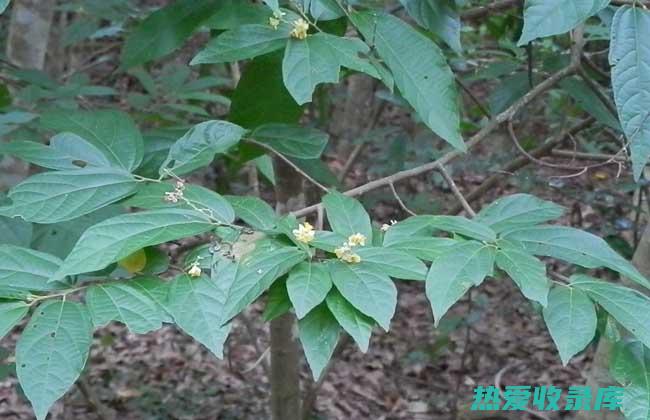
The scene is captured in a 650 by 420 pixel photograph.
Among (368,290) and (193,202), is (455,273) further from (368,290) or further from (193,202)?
(193,202)

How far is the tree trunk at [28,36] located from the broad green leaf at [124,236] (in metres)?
1.67

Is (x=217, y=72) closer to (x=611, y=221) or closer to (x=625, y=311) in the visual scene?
(x=611, y=221)

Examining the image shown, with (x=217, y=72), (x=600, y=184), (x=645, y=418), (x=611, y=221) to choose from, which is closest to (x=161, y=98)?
(x=217, y=72)

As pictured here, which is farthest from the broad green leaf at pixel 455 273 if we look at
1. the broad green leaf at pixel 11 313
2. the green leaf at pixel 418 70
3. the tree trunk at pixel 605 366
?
the tree trunk at pixel 605 366

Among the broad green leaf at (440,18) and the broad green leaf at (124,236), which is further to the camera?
the broad green leaf at (440,18)

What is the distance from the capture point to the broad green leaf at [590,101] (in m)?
1.63

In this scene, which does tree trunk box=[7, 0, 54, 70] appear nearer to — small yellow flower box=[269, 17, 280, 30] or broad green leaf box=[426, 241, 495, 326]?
small yellow flower box=[269, 17, 280, 30]

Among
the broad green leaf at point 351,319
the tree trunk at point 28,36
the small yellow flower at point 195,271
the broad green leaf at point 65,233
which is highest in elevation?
the broad green leaf at point 351,319

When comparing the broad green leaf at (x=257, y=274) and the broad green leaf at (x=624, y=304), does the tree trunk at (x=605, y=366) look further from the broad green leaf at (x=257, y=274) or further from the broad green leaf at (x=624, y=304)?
the broad green leaf at (x=257, y=274)

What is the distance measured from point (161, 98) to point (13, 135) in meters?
0.72

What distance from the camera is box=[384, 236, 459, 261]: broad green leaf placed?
3.18 feet

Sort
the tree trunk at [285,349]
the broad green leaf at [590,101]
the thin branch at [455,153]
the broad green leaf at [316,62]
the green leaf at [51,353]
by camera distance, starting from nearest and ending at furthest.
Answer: the green leaf at [51,353] → the broad green leaf at [316,62] → the thin branch at [455,153] → the broad green leaf at [590,101] → the tree trunk at [285,349]

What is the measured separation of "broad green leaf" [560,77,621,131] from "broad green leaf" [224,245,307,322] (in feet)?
3.06

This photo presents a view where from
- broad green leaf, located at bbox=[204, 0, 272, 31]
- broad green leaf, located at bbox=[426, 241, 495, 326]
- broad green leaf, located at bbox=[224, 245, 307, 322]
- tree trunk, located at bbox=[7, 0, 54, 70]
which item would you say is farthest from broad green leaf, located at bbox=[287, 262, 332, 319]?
tree trunk, located at bbox=[7, 0, 54, 70]
